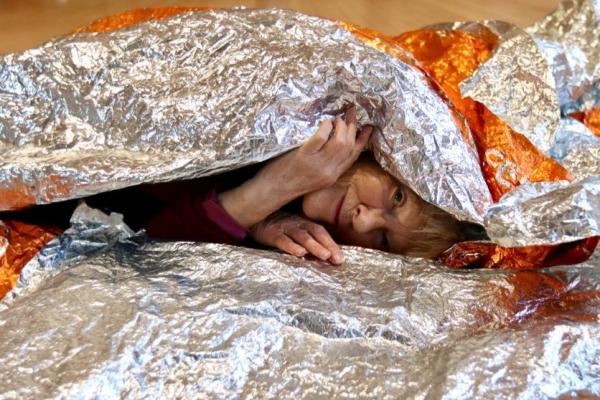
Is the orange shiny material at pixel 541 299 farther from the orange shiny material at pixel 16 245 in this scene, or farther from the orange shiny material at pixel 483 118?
the orange shiny material at pixel 16 245

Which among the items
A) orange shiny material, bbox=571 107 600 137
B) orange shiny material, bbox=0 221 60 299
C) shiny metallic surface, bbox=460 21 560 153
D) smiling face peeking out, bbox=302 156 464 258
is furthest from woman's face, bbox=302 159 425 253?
orange shiny material, bbox=571 107 600 137

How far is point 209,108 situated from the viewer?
3.01 ft

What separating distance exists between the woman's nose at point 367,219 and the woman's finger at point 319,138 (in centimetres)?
11

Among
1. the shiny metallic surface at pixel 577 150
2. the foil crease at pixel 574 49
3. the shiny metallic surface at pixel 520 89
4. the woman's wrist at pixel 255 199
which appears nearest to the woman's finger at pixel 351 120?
the woman's wrist at pixel 255 199

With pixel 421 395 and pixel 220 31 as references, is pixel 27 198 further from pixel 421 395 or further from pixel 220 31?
pixel 421 395

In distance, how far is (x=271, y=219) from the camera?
3.30ft

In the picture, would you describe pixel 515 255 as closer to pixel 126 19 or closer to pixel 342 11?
pixel 126 19

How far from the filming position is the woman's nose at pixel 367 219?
3.08 ft

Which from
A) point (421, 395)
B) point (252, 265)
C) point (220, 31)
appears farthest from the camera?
point (220, 31)

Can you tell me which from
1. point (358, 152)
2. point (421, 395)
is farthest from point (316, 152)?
point (421, 395)

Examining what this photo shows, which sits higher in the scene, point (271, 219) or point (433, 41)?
point (433, 41)

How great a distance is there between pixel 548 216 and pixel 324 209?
0.31 m

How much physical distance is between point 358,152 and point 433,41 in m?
0.44

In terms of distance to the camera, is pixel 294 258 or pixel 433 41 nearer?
pixel 294 258
